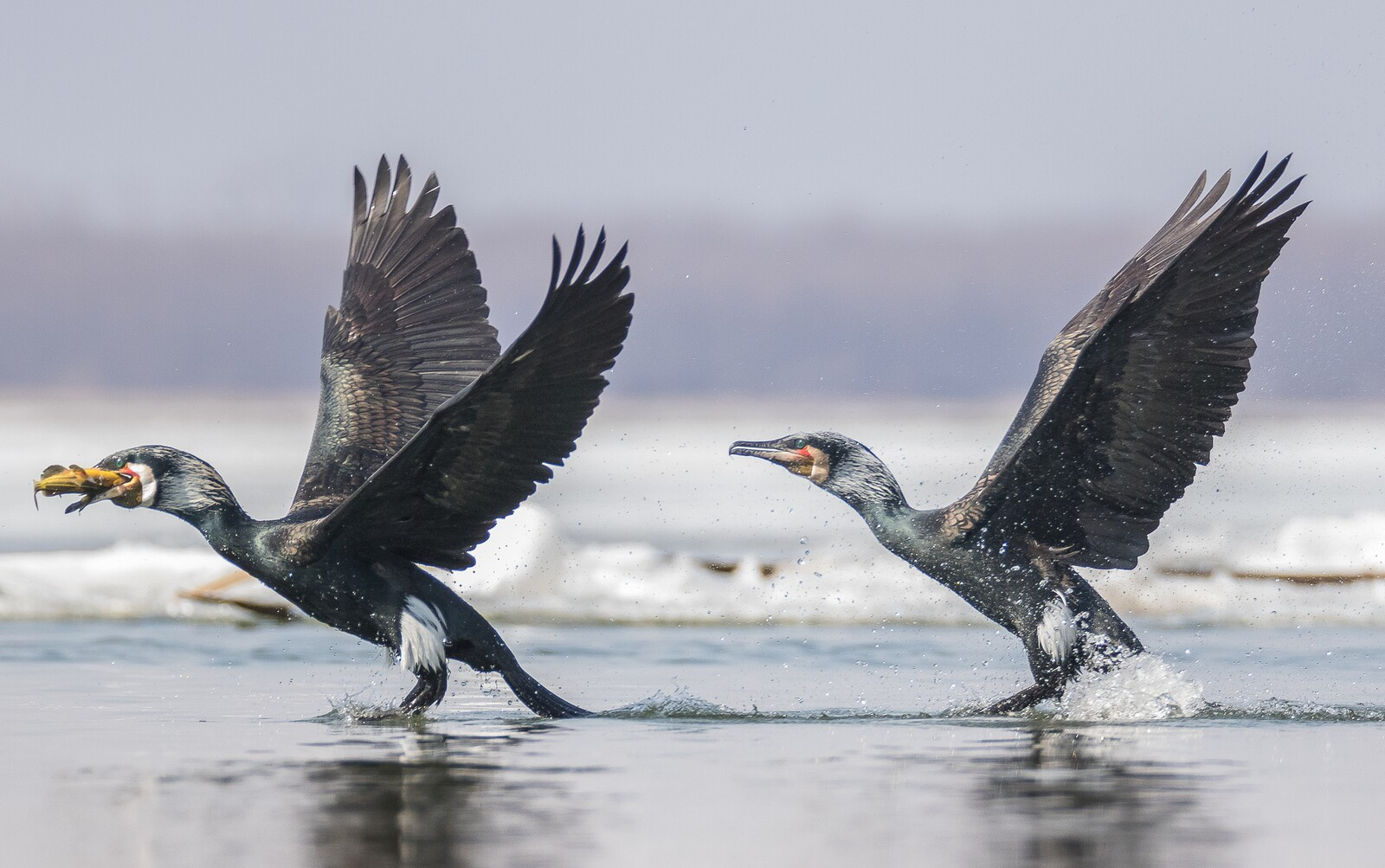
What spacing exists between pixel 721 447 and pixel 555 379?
38019mm

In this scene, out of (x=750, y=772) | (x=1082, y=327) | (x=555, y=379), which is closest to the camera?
(x=750, y=772)

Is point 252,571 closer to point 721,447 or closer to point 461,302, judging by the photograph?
point 461,302

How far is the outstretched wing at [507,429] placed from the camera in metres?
8.34

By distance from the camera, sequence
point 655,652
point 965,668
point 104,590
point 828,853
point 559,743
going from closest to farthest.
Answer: point 828,853
point 559,743
point 965,668
point 655,652
point 104,590

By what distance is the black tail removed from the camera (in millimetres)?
9227

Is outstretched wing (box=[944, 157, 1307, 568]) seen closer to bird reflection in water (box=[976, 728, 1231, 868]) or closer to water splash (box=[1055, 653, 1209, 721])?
water splash (box=[1055, 653, 1209, 721])

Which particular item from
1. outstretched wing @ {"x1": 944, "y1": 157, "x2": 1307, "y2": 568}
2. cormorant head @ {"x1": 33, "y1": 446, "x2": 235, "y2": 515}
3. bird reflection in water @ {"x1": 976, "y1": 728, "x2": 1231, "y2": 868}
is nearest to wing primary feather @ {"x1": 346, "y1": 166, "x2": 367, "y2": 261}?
cormorant head @ {"x1": 33, "y1": 446, "x2": 235, "y2": 515}

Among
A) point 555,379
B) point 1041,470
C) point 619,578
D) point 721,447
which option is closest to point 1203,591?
point 619,578

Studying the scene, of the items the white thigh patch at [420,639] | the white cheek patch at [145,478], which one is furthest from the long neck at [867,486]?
the white cheek patch at [145,478]

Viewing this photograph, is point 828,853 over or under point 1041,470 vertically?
under

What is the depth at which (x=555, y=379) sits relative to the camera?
866 cm

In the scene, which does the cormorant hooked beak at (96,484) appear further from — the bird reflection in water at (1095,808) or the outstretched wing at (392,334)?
the bird reflection in water at (1095,808)

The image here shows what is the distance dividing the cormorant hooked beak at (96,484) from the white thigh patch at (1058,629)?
4.47m

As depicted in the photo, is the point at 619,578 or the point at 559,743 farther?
the point at 619,578
